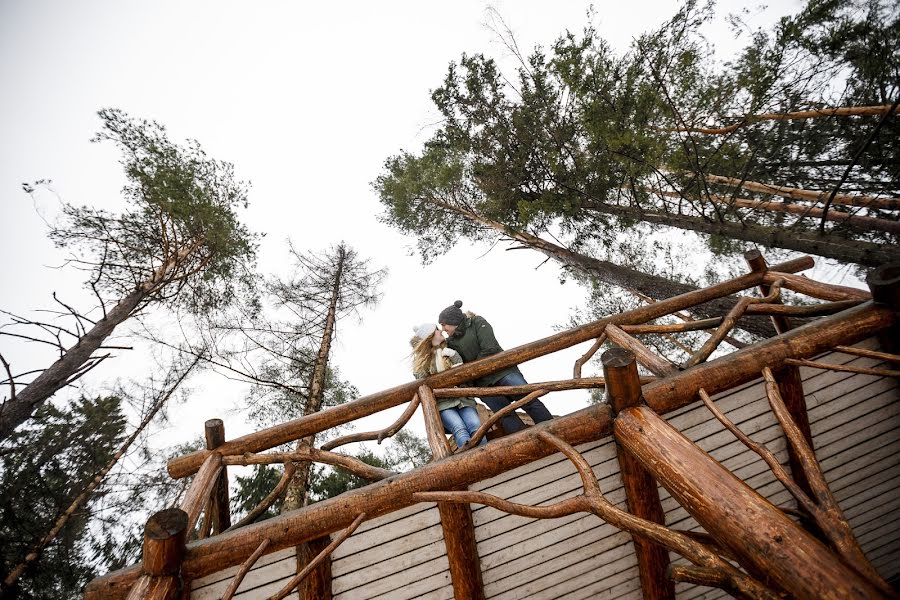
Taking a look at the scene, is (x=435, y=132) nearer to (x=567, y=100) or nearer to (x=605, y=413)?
(x=567, y=100)

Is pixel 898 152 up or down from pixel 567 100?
down

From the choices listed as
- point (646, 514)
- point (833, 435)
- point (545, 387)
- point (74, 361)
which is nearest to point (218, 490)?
point (545, 387)

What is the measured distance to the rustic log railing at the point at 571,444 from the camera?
4.03 ft

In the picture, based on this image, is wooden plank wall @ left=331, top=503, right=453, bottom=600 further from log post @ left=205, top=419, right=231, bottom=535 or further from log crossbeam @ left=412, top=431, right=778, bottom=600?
log post @ left=205, top=419, right=231, bottom=535

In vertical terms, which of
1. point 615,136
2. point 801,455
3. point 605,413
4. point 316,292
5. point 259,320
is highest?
point 316,292

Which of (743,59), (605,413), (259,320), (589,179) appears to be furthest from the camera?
(259,320)

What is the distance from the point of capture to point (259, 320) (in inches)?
293

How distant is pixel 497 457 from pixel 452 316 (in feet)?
7.01

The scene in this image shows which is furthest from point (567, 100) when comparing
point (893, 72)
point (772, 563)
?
point (772, 563)

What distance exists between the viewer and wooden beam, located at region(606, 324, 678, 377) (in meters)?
2.51

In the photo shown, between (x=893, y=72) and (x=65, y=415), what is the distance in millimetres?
17607

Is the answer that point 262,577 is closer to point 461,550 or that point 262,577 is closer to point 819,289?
Answer: point 461,550

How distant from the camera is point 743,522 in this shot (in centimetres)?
112

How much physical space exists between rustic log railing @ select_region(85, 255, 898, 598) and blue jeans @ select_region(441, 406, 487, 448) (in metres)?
0.50
